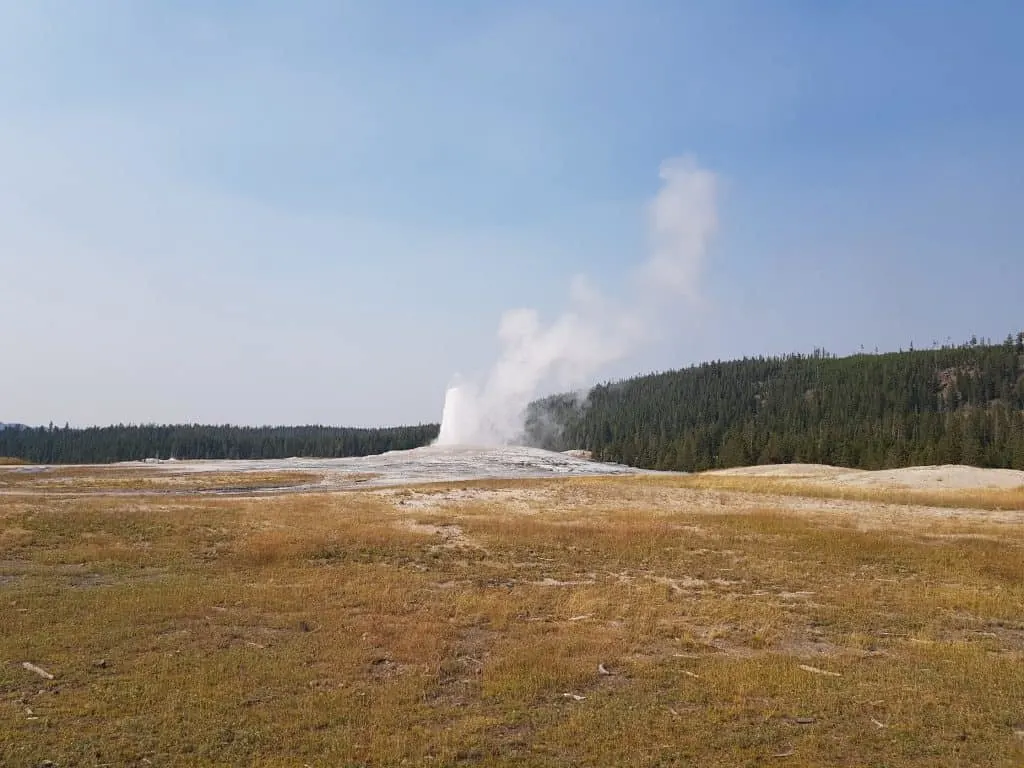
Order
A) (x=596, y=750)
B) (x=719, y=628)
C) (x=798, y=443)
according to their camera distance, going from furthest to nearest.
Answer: (x=798, y=443), (x=719, y=628), (x=596, y=750)

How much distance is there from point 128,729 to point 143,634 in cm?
595

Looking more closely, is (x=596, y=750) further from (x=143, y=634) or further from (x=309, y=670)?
(x=143, y=634)

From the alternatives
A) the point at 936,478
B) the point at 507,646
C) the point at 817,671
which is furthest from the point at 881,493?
the point at 507,646

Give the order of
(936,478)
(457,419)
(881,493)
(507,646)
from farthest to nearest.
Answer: (457,419), (936,478), (881,493), (507,646)

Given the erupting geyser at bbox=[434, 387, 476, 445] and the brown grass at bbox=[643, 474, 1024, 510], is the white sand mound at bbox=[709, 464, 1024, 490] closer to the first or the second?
the brown grass at bbox=[643, 474, 1024, 510]

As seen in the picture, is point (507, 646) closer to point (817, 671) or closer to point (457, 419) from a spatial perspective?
point (817, 671)

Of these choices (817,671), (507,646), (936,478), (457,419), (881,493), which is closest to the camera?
(817,671)

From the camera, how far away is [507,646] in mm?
15953

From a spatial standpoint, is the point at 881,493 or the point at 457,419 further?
the point at 457,419

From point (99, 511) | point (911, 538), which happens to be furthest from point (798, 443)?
point (99, 511)

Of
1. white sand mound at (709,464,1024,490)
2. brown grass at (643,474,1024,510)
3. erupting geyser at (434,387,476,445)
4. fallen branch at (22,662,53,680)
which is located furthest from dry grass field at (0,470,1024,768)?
erupting geyser at (434,387,476,445)

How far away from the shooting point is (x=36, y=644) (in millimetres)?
15312

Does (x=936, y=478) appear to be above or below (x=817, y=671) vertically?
above

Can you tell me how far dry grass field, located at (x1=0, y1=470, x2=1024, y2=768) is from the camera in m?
10.7
